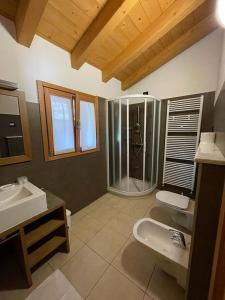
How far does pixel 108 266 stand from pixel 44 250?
25.3 inches

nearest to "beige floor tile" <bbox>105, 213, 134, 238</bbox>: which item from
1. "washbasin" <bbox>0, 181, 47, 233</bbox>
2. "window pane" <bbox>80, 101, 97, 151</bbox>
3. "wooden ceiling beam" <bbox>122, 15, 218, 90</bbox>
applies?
"washbasin" <bbox>0, 181, 47, 233</bbox>

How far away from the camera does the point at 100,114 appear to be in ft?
7.90

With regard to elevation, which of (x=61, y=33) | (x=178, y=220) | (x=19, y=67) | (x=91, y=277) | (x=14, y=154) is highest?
(x=61, y=33)

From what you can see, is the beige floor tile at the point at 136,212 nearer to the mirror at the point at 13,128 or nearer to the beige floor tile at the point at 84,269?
the beige floor tile at the point at 84,269

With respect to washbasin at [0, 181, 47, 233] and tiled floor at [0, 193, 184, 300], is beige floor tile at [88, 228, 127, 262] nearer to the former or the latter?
tiled floor at [0, 193, 184, 300]

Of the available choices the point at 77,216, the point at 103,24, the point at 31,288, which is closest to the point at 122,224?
the point at 77,216

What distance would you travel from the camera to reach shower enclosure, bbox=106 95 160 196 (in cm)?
253

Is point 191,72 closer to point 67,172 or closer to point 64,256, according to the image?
point 67,172

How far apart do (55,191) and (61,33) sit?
6.22ft

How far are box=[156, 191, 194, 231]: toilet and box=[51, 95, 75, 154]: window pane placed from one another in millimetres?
1476

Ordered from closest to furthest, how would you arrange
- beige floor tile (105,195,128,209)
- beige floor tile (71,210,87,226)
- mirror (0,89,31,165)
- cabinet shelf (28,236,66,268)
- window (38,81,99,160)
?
cabinet shelf (28,236,66,268)
mirror (0,89,31,165)
window (38,81,99,160)
beige floor tile (71,210,87,226)
beige floor tile (105,195,128,209)

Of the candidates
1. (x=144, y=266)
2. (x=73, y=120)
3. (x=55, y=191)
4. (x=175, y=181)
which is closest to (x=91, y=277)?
(x=144, y=266)

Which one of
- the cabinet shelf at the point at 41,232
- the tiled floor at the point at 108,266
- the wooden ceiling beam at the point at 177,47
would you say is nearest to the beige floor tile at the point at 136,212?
the tiled floor at the point at 108,266

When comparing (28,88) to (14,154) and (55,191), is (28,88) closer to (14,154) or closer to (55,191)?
(14,154)
